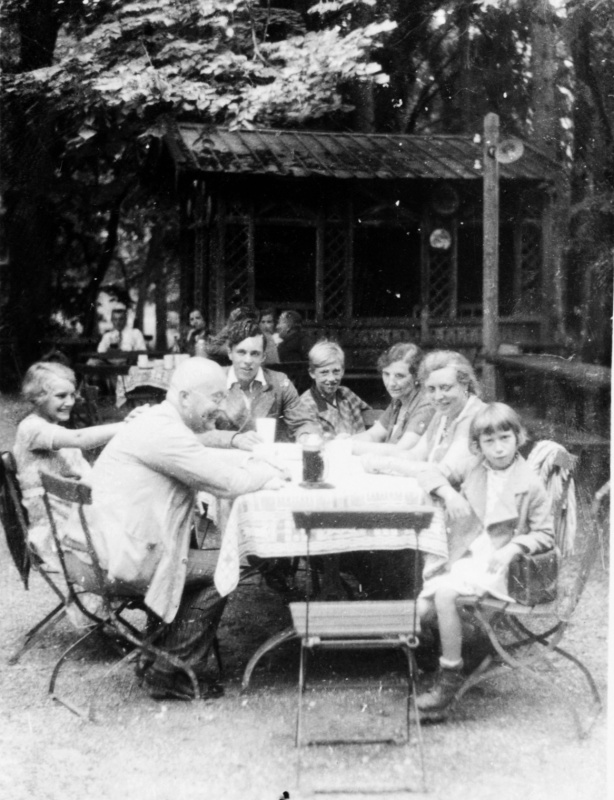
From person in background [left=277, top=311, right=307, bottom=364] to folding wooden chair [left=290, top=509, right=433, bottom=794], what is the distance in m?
6.74

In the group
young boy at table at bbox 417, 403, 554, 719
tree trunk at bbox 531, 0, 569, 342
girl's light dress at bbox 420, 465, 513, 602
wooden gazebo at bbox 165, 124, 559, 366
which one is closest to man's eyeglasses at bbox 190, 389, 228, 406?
young boy at table at bbox 417, 403, 554, 719

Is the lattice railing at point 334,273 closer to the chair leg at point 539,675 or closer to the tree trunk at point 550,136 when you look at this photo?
the tree trunk at point 550,136

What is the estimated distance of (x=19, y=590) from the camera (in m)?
5.44

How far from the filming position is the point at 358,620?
3311 mm

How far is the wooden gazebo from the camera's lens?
35.5 feet

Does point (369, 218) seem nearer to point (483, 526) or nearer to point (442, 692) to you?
point (483, 526)

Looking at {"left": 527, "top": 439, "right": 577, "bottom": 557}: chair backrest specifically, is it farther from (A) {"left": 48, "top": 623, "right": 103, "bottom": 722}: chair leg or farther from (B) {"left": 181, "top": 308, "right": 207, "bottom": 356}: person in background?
(B) {"left": 181, "top": 308, "right": 207, "bottom": 356}: person in background

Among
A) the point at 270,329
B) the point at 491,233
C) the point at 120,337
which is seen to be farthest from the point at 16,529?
the point at 120,337

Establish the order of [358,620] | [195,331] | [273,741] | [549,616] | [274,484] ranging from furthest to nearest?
[195,331]
[549,616]
[274,484]
[273,741]
[358,620]

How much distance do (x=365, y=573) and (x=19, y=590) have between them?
7.21ft

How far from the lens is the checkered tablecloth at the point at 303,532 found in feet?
11.8

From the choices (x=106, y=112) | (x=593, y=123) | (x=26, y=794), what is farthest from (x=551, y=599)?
(x=106, y=112)

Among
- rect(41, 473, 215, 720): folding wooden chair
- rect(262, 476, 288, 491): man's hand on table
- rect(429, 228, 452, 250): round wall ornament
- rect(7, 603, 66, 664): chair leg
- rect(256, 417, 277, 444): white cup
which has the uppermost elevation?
rect(429, 228, 452, 250): round wall ornament

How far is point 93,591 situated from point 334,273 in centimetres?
829
